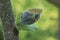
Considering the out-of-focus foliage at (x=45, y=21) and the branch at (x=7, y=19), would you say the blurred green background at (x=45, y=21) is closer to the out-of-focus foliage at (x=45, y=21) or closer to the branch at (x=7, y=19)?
the out-of-focus foliage at (x=45, y=21)

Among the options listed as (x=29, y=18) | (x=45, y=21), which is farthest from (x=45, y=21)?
(x=29, y=18)

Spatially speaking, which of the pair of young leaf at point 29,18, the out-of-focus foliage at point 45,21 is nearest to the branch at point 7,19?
the pair of young leaf at point 29,18

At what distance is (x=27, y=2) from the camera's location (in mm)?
2459

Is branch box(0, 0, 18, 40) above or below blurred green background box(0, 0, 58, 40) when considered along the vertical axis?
above

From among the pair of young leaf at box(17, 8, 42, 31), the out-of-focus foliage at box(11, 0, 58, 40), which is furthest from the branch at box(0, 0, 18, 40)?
the out-of-focus foliage at box(11, 0, 58, 40)

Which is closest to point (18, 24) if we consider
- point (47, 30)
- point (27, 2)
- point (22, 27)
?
point (22, 27)

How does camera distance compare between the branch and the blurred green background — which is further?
the blurred green background

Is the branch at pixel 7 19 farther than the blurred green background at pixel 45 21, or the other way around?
the blurred green background at pixel 45 21

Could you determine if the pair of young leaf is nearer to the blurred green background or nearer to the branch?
the branch

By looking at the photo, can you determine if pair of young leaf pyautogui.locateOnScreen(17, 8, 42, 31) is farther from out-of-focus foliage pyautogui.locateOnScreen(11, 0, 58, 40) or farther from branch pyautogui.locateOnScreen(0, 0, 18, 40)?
out-of-focus foliage pyautogui.locateOnScreen(11, 0, 58, 40)

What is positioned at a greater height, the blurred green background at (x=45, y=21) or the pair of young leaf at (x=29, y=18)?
the pair of young leaf at (x=29, y=18)

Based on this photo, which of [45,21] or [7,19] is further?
[45,21]

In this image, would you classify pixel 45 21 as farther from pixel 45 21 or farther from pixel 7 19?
pixel 7 19

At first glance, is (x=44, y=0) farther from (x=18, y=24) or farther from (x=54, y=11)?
(x=18, y=24)
